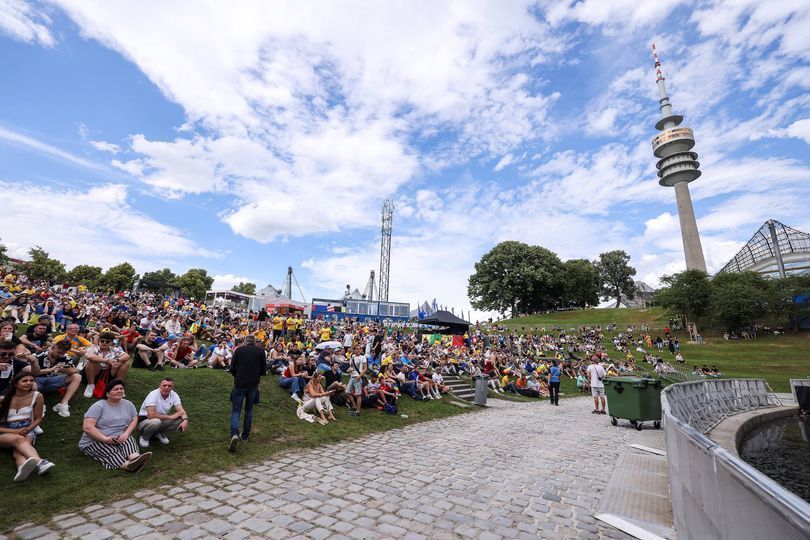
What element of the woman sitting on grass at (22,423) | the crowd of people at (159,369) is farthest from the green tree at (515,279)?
the woman sitting on grass at (22,423)

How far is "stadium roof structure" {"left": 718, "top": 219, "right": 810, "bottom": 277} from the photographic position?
58750 millimetres

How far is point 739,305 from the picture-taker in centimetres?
3753

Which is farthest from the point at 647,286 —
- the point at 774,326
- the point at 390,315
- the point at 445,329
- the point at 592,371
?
the point at 592,371

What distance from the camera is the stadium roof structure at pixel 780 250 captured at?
5875 centimetres

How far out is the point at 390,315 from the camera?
169 ft

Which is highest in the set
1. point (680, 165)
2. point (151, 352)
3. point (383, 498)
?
point (680, 165)

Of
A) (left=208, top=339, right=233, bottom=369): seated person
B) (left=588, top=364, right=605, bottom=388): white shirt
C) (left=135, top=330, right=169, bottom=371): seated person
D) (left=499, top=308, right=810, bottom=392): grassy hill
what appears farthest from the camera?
(left=499, top=308, right=810, bottom=392): grassy hill

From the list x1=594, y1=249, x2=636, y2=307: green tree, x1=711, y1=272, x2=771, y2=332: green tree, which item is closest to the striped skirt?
x1=711, y1=272, x2=771, y2=332: green tree

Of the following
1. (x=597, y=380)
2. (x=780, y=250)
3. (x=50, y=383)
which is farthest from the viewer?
(x=780, y=250)

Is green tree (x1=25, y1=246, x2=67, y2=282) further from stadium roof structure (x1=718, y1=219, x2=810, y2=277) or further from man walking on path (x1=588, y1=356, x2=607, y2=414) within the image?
stadium roof structure (x1=718, y1=219, x2=810, y2=277)

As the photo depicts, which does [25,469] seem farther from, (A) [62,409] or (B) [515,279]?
(B) [515,279]

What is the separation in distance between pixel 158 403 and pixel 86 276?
86.6 metres

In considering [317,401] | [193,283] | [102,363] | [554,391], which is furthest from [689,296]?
[193,283]

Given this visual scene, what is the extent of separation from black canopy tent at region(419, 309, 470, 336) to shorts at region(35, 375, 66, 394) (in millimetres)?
22425
